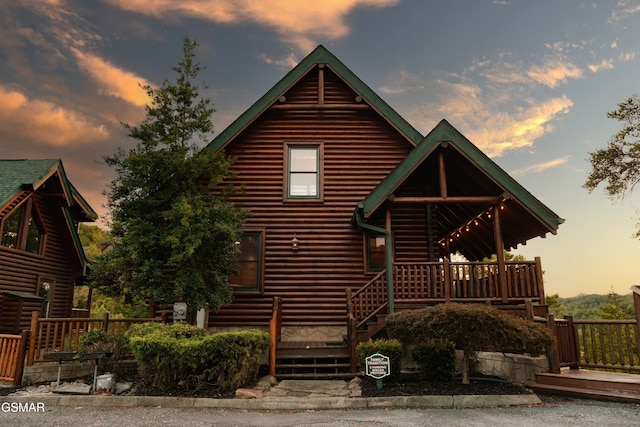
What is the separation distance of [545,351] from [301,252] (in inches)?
281

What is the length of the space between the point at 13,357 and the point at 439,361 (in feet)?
31.4

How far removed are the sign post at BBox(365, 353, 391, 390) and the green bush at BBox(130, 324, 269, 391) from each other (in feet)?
7.75

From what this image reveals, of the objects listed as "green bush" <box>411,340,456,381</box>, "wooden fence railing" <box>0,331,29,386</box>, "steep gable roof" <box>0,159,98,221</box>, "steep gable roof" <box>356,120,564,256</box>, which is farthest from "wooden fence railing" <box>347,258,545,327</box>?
"steep gable roof" <box>0,159,98,221</box>

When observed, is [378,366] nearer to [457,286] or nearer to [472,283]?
[457,286]

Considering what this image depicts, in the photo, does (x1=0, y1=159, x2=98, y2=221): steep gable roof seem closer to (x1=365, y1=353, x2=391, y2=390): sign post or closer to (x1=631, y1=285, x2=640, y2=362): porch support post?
(x1=365, y1=353, x2=391, y2=390): sign post

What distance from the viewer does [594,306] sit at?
59656mm

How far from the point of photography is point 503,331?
8.23 metres

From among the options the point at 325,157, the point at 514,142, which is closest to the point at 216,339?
the point at 325,157

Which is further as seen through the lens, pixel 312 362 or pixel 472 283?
pixel 472 283

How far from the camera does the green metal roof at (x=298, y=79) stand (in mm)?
13359

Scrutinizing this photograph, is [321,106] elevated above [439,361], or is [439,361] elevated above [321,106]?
[321,106]

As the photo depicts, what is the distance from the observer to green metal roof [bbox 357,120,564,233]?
10.8 metres

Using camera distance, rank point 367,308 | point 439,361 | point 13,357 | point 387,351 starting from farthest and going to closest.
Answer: point 367,308, point 13,357, point 439,361, point 387,351

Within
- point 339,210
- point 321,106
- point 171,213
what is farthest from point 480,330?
point 321,106
